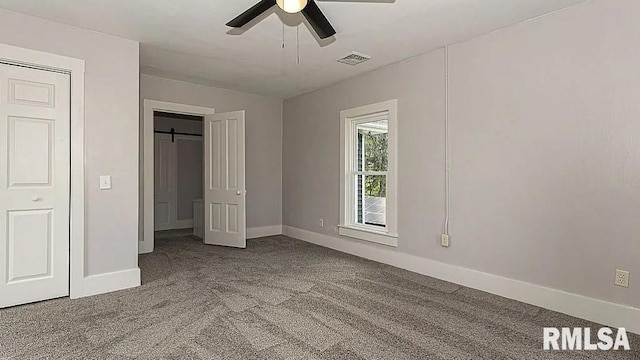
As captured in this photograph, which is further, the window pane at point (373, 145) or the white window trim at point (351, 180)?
the window pane at point (373, 145)

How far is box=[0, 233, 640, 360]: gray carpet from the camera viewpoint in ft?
7.10

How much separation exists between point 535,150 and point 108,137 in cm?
396

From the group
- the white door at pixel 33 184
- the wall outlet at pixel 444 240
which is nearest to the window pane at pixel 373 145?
the wall outlet at pixel 444 240

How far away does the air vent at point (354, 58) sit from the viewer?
3857 mm

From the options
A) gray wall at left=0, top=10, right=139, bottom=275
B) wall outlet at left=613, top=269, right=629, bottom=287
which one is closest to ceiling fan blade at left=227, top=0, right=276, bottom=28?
gray wall at left=0, top=10, right=139, bottom=275

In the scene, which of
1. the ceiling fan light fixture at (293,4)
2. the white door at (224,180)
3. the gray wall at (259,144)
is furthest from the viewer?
the gray wall at (259,144)

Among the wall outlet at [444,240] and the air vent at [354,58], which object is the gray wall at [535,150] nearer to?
the wall outlet at [444,240]

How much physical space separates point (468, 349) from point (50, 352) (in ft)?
8.75

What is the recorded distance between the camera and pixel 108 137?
130 inches

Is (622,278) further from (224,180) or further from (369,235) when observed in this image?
(224,180)

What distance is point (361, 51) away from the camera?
12.3ft

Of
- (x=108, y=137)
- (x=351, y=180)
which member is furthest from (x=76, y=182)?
(x=351, y=180)

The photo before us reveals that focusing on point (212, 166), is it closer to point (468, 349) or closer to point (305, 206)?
point (305, 206)

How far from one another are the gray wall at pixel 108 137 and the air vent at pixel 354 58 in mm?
2247
